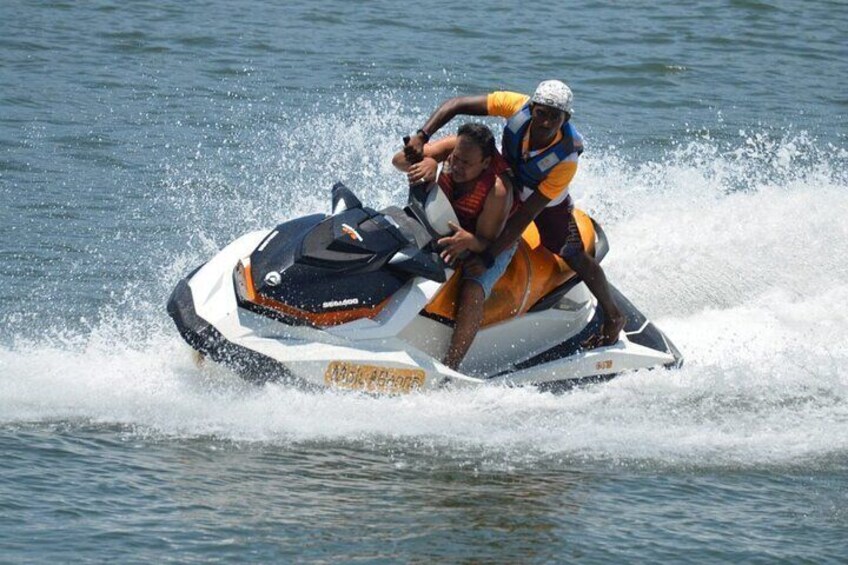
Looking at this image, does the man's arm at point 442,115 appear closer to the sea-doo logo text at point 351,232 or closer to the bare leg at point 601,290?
the sea-doo logo text at point 351,232

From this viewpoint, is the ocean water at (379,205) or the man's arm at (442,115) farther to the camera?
the man's arm at (442,115)

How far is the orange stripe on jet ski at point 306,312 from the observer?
7.08m

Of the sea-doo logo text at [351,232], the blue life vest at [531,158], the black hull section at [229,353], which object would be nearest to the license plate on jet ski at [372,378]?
the black hull section at [229,353]

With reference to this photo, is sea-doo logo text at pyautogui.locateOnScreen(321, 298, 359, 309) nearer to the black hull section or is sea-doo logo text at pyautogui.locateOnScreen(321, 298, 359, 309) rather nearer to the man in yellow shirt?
the black hull section

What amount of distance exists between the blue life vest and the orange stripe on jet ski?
0.93 meters

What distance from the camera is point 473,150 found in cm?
704

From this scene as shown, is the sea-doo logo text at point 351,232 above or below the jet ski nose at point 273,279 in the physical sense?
above

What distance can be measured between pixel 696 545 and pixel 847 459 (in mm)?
1489

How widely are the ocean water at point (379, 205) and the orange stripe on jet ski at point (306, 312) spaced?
0.39 meters

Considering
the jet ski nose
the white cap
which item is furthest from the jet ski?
the white cap

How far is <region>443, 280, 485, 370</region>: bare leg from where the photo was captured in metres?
7.40

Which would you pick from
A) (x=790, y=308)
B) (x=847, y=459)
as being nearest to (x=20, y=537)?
(x=847, y=459)

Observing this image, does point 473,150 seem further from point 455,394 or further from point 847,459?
point 847,459

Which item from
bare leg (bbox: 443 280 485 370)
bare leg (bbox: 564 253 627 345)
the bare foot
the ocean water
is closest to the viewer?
the ocean water
